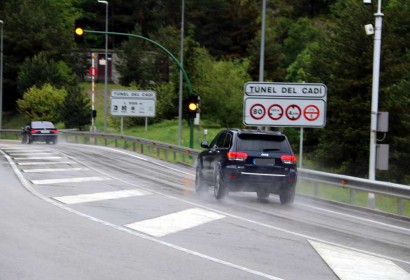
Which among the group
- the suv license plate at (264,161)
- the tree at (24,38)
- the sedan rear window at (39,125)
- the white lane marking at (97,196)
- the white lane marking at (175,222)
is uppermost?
the tree at (24,38)

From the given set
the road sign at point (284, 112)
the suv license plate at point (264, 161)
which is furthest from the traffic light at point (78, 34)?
the suv license plate at point (264, 161)

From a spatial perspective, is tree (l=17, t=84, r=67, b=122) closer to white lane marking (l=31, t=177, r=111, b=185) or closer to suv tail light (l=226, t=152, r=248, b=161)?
white lane marking (l=31, t=177, r=111, b=185)

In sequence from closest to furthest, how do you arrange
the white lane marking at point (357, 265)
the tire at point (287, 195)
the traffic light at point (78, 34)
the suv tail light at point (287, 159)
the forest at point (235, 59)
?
the white lane marking at point (357, 265), the suv tail light at point (287, 159), the tire at point (287, 195), the traffic light at point (78, 34), the forest at point (235, 59)

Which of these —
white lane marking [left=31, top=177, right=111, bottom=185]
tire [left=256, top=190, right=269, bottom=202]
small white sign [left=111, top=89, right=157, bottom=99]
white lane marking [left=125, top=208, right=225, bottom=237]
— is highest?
small white sign [left=111, top=89, right=157, bottom=99]

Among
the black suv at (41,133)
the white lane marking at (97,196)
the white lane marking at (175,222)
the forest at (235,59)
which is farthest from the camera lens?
the forest at (235,59)

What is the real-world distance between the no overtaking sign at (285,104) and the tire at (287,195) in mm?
10662

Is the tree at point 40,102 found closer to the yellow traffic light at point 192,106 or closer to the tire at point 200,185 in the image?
the yellow traffic light at point 192,106

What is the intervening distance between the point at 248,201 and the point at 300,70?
190 ft

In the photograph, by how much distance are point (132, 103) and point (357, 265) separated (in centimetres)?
4221

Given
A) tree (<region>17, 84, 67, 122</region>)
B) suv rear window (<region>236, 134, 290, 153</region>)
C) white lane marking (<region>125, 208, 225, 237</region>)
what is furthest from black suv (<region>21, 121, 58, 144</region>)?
white lane marking (<region>125, 208, 225, 237</region>)

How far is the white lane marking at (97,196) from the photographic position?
16.2 metres

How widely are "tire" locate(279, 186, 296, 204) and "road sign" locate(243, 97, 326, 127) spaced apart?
10.5m

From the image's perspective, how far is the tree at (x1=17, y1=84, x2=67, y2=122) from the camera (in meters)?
72.9

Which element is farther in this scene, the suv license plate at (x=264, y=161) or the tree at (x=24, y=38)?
the tree at (x=24, y=38)
